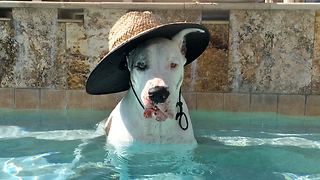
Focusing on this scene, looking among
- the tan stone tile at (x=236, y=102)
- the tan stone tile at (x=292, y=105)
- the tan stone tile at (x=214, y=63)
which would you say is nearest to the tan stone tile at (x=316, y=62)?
the tan stone tile at (x=292, y=105)

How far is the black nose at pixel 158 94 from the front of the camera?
7.20 ft

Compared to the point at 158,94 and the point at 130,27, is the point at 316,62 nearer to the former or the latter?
the point at 130,27

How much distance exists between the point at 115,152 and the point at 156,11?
2.62 m

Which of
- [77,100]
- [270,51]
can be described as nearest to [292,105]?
[270,51]

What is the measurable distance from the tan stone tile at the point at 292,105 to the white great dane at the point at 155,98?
2388 millimetres

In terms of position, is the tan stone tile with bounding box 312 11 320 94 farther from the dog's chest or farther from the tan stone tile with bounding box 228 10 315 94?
the dog's chest

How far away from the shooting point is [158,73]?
90.7 inches

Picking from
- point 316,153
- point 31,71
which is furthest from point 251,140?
point 31,71

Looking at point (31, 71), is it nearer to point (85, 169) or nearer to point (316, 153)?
point (85, 169)

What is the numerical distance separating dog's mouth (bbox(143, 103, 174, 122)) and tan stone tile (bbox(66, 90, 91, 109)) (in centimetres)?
265

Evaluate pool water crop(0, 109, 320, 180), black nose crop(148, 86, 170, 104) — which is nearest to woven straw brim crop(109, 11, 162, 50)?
black nose crop(148, 86, 170, 104)

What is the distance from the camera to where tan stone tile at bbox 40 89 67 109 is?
496 cm

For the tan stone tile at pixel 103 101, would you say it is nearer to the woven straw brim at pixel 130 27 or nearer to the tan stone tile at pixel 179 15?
the tan stone tile at pixel 179 15

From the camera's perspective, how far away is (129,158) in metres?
2.56
